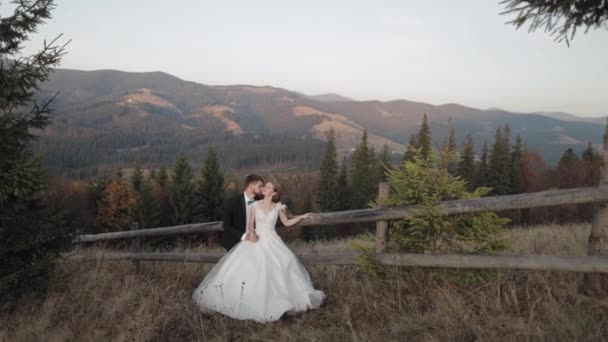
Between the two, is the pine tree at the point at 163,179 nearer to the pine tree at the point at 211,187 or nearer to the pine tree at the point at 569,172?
the pine tree at the point at 211,187

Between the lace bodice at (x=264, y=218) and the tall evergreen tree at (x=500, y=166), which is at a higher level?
the lace bodice at (x=264, y=218)

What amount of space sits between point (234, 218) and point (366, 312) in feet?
7.11

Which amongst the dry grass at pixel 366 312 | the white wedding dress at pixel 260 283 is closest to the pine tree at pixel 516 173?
the dry grass at pixel 366 312

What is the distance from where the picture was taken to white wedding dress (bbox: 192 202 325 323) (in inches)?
201

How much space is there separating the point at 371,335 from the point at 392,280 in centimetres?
92

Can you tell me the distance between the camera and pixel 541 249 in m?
6.17

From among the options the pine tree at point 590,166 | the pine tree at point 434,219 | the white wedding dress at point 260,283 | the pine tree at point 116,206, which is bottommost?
the pine tree at point 116,206

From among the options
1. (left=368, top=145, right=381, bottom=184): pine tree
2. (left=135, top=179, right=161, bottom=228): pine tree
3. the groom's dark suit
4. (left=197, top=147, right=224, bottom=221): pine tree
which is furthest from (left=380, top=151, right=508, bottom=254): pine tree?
(left=368, top=145, right=381, bottom=184): pine tree

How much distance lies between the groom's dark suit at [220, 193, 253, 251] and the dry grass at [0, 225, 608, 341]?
35.2 inches

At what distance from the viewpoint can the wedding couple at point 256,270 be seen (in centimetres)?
514

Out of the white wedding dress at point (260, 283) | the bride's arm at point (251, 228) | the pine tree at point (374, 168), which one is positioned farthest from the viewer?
the pine tree at point (374, 168)

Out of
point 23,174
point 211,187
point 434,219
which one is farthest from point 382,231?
point 211,187

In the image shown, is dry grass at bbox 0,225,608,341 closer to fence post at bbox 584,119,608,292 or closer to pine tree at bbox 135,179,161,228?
fence post at bbox 584,119,608,292

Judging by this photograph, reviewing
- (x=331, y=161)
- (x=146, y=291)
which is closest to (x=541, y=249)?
(x=146, y=291)
